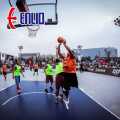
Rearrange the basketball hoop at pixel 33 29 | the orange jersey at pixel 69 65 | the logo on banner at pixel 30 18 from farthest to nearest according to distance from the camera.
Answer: the basketball hoop at pixel 33 29
the logo on banner at pixel 30 18
the orange jersey at pixel 69 65

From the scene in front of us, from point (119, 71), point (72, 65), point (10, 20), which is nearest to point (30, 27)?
point (10, 20)

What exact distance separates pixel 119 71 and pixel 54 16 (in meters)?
10.6

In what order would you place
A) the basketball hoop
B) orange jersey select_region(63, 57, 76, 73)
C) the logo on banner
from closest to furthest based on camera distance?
1. orange jersey select_region(63, 57, 76, 73)
2. the logo on banner
3. the basketball hoop

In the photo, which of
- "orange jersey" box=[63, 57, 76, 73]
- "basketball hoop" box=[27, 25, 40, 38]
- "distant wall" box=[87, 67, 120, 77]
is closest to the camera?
"orange jersey" box=[63, 57, 76, 73]

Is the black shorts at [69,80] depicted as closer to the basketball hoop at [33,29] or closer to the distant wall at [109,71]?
the basketball hoop at [33,29]

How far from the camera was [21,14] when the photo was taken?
733 centimetres

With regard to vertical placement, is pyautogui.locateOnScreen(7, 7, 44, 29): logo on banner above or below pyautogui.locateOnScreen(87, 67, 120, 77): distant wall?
above

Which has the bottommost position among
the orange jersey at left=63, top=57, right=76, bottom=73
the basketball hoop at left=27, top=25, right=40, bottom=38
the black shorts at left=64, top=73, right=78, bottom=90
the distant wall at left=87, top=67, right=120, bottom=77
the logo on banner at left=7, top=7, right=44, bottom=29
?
the distant wall at left=87, top=67, right=120, bottom=77

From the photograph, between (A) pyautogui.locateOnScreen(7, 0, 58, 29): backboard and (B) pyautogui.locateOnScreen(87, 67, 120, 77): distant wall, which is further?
(B) pyautogui.locateOnScreen(87, 67, 120, 77): distant wall

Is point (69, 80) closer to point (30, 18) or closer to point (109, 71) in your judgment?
point (30, 18)

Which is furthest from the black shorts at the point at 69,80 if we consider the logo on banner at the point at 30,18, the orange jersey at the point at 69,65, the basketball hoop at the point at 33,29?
the basketball hoop at the point at 33,29

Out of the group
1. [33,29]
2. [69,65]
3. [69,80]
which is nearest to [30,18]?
[33,29]

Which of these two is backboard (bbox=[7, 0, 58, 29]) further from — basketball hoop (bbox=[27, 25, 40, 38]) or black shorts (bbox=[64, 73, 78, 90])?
black shorts (bbox=[64, 73, 78, 90])

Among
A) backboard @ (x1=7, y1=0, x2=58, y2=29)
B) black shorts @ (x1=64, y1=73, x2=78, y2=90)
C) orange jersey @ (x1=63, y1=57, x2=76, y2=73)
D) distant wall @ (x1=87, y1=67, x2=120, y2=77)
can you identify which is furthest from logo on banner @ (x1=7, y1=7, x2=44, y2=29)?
distant wall @ (x1=87, y1=67, x2=120, y2=77)
